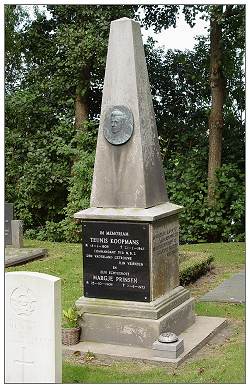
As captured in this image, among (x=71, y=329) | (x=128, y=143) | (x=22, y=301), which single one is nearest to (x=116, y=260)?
(x=71, y=329)

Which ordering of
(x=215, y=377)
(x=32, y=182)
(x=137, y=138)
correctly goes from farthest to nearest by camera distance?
(x=32, y=182) < (x=137, y=138) < (x=215, y=377)

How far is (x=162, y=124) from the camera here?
1955 cm

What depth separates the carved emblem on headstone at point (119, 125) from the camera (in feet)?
25.2

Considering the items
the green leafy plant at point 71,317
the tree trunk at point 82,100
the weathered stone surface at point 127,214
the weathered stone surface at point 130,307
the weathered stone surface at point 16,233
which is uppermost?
the tree trunk at point 82,100

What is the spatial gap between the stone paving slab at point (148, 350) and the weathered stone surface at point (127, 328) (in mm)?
78

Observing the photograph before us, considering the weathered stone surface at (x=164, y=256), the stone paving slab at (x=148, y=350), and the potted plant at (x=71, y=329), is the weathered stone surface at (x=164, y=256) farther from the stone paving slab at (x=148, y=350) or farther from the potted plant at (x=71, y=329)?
the potted plant at (x=71, y=329)

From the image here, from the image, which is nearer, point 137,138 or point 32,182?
point 137,138

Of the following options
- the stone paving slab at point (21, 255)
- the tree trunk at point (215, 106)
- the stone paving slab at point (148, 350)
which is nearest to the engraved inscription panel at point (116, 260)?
the stone paving slab at point (148, 350)

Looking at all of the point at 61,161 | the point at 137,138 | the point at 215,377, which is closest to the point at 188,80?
the point at 61,161

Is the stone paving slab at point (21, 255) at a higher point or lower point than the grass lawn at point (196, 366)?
higher

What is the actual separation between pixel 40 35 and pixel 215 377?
1485 cm

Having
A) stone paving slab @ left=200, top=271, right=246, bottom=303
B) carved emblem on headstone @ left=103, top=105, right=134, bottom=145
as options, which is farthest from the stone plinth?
stone paving slab @ left=200, top=271, right=246, bottom=303

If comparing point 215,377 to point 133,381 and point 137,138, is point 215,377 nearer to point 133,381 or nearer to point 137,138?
point 133,381

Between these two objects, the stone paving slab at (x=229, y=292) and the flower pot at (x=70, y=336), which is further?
the stone paving slab at (x=229, y=292)
